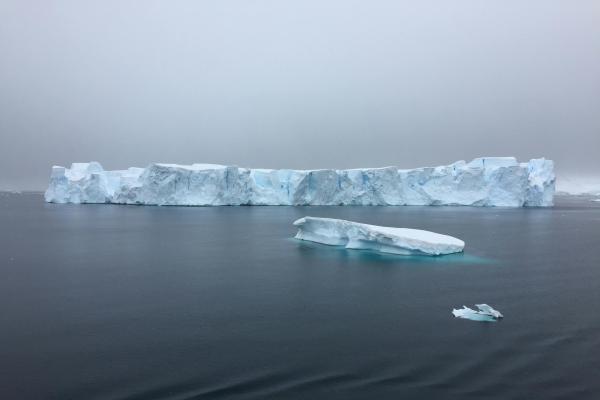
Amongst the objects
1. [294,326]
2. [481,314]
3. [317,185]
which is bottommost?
[294,326]

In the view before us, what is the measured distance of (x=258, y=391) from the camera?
3568 millimetres

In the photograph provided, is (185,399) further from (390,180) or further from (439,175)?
(439,175)

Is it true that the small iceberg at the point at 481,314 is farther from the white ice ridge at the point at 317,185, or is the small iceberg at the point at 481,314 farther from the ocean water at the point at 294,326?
the white ice ridge at the point at 317,185

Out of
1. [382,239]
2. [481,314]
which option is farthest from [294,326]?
[382,239]

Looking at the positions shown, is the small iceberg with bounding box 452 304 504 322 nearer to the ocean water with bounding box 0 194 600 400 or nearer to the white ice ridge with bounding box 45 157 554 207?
the ocean water with bounding box 0 194 600 400

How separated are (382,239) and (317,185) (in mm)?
17529

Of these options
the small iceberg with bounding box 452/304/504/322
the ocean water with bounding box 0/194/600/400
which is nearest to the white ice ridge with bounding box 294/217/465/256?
the ocean water with bounding box 0/194/600/400

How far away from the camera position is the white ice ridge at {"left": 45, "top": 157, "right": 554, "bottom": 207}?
26875 millimetres

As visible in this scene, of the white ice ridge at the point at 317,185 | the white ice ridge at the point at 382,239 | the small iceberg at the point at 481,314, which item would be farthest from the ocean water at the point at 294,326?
the white ice ridge at the point at 317,185

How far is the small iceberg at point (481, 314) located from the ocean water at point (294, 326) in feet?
0.47

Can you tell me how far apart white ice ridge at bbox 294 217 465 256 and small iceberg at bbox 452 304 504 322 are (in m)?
4.33

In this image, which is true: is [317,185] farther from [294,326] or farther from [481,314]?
[294,326]

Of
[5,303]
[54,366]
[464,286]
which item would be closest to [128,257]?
[5,303]

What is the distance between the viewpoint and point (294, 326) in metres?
5.36
